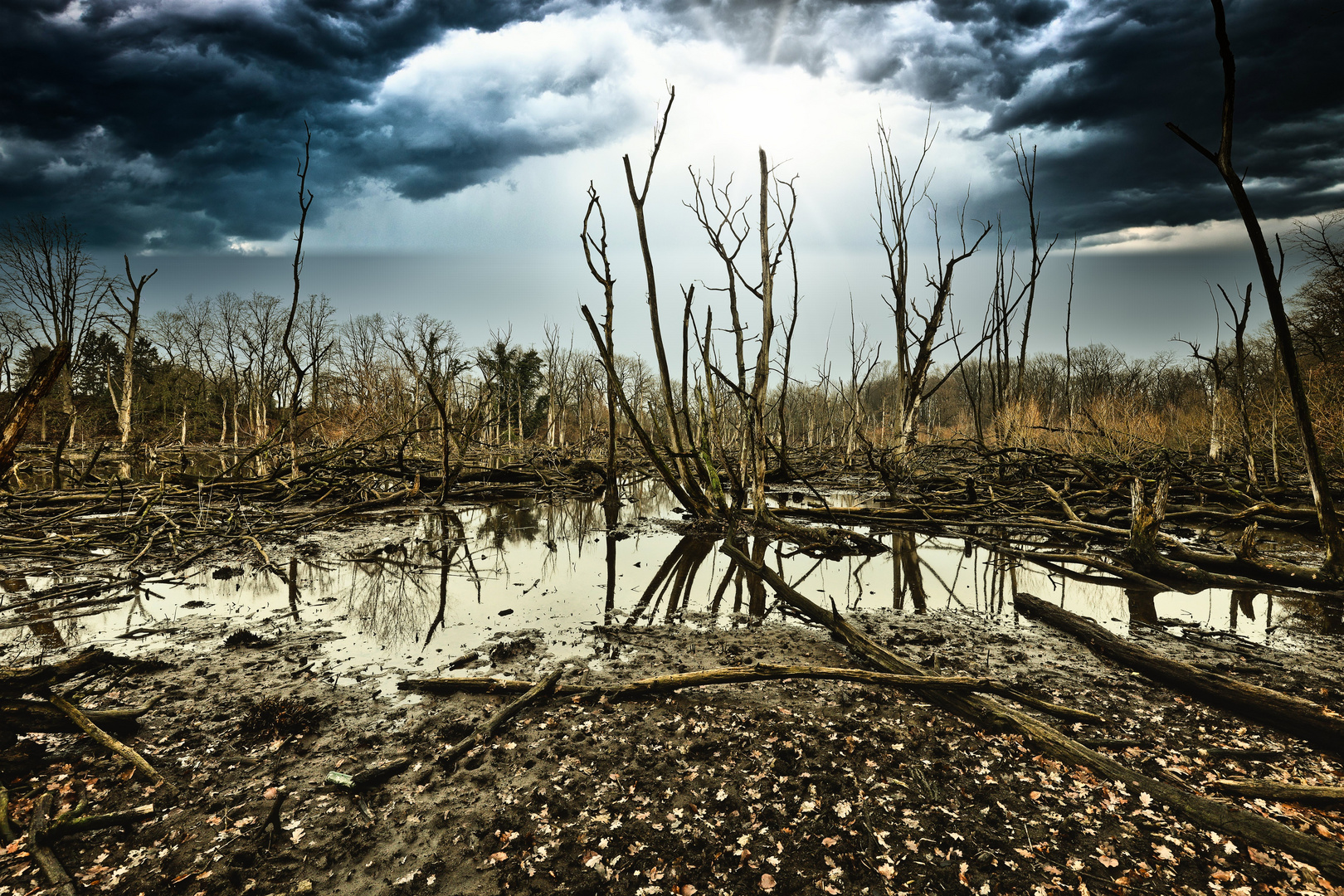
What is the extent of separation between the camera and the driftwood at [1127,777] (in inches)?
73.1

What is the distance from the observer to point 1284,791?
2143 millimetres

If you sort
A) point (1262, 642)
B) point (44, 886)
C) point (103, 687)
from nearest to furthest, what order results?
1. point (44, 886)
2. point (103, 687)
3. point (1262, 642)

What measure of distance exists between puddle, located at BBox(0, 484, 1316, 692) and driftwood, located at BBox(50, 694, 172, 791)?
0.98 m

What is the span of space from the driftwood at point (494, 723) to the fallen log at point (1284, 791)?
3.01 meters

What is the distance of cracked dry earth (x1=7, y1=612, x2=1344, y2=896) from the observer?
1871 millimetres

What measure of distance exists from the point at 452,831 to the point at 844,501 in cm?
1129

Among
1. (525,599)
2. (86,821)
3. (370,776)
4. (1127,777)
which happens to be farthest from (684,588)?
(86,821)

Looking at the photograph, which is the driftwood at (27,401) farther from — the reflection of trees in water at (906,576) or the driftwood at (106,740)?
Answer: the reflection of trees in water at (906,576)

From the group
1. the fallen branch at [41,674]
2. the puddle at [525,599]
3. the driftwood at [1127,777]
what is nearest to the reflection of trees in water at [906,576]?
the puddle at [525,599]

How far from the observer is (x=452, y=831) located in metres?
2.09

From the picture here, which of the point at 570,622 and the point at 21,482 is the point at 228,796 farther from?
the point at 21,482

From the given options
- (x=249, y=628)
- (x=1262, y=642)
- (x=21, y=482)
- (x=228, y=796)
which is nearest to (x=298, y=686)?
(x=228, y=796)

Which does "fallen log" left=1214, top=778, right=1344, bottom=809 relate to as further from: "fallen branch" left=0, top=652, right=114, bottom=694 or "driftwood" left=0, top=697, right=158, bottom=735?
"fallen branch" left=0, top=652, right=114, bottom=694

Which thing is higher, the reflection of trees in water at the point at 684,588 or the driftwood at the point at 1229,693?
the driftwood at the point at 1229,693
